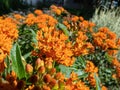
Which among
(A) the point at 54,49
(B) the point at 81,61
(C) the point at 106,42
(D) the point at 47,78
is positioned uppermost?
(D) the point at 47,78

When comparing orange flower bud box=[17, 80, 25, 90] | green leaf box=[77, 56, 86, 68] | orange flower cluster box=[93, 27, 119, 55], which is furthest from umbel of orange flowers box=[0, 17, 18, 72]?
orange flower cluster box=[93, 27, 119, 55]

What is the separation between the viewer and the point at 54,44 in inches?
109

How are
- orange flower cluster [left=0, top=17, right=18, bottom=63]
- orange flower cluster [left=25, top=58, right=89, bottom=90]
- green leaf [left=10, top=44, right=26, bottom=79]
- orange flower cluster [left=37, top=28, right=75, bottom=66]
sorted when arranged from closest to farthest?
orange flower cluster [left=25, top=58, right=89, bottom=90]
green leaf [left=10, top=44, right=26, bottom=79]
orange flower cluster [left=0, top=17, right=18, bottom=63]
orange flower cluster [left=37, top=28, right=75, bottom=66]

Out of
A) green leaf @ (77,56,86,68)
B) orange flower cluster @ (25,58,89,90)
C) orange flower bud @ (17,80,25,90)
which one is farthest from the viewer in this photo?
green leaf @ (77,56,86,68)

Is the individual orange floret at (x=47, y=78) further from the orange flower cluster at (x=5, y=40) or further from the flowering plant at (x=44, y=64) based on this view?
the orange flower cluster at (x=5, y=40)

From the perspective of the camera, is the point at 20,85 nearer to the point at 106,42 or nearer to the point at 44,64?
the point at 44,64

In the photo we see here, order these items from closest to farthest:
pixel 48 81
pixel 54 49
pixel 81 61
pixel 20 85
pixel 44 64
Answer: pixel 20 85
pixel 48 81
pixel 44 64
pixel 54 49
pixel 81 61

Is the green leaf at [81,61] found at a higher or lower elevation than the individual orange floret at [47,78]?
lower

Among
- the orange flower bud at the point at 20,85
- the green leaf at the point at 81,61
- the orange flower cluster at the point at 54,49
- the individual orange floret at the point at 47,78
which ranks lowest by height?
the green leaf at the point at 81,61

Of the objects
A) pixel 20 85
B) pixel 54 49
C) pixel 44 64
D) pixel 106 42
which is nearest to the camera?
pixel 20 85

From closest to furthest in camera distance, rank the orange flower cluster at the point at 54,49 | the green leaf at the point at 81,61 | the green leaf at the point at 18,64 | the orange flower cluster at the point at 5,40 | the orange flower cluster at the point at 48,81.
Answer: the orange flower cluster at the point at 48,81 → the green leaf at the point at 18,64 → the orange flower cluster at the point at 5,40 → the orange flower cluster at the point at 54,49 → the green leaf at the point at 81,61

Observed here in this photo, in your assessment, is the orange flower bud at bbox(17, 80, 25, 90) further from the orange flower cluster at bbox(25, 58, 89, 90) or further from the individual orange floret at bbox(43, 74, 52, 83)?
the individual orange floret at bbox(43, 74, 52, 83)

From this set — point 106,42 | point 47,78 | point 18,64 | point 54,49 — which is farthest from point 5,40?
point 106,42

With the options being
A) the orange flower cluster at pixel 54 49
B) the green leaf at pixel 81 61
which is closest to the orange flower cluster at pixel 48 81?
the orange flower cluster at pixel 54 49
